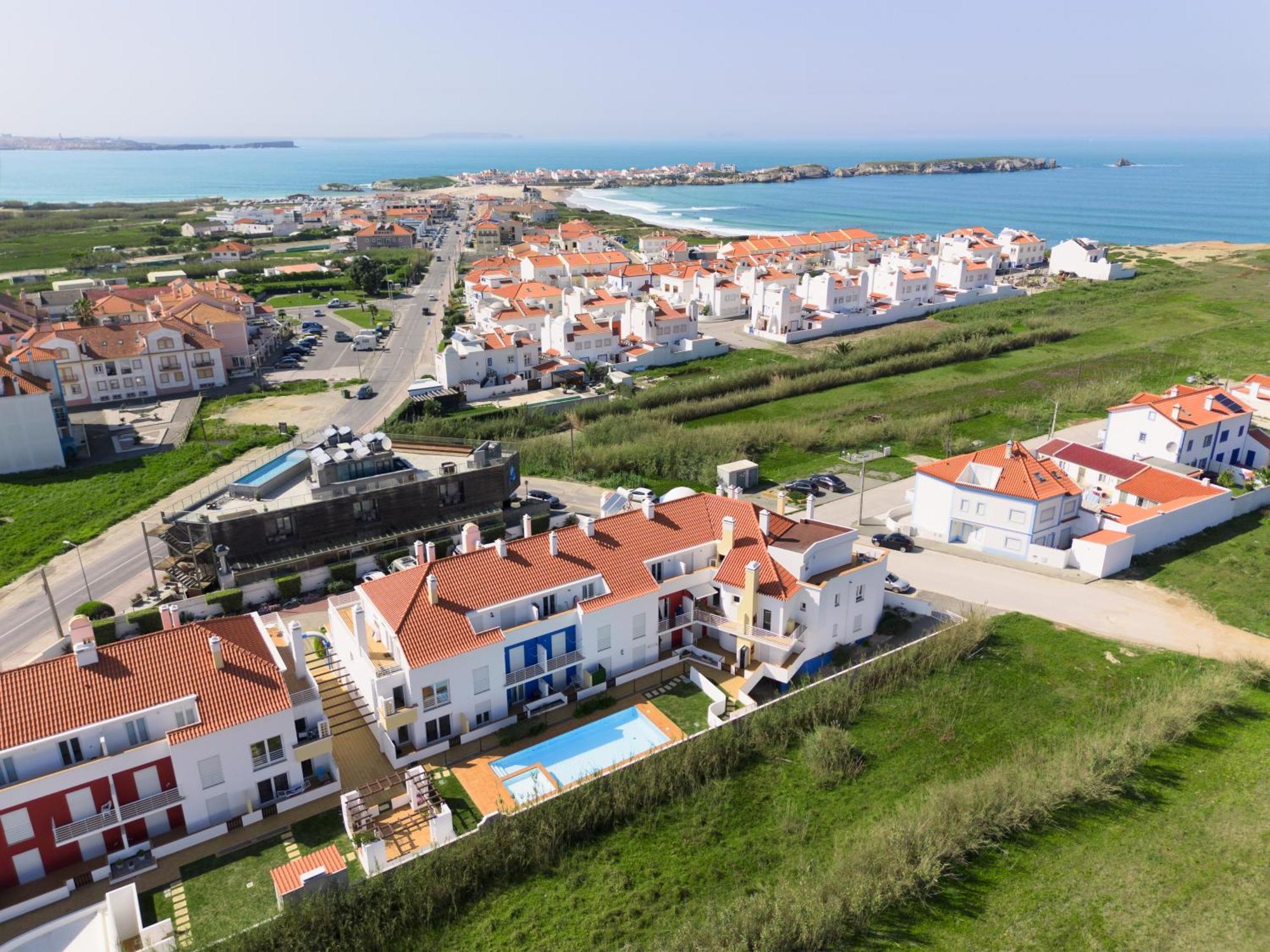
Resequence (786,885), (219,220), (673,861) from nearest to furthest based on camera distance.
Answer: (786,885), (673,861), (219,220)

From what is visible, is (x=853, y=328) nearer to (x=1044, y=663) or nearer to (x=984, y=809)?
(x=1044, y=663)

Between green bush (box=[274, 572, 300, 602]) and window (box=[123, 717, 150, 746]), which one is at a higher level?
window (box=[123, 717, 150, 746])

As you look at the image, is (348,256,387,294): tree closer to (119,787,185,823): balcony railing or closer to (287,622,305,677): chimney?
(287,622,305,677): chimney

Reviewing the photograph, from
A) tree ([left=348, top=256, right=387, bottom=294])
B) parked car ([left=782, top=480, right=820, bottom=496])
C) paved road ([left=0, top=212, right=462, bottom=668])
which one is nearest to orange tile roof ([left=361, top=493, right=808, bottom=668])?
parked car ([left=782, top=480, right=820, bottom=496])

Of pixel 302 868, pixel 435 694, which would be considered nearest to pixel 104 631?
pixel 435 694

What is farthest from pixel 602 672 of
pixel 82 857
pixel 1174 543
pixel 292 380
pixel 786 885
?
pixel 292 380

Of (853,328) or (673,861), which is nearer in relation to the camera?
(673,861)

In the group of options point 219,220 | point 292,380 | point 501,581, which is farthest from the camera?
point 219,220

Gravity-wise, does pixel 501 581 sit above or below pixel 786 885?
above
